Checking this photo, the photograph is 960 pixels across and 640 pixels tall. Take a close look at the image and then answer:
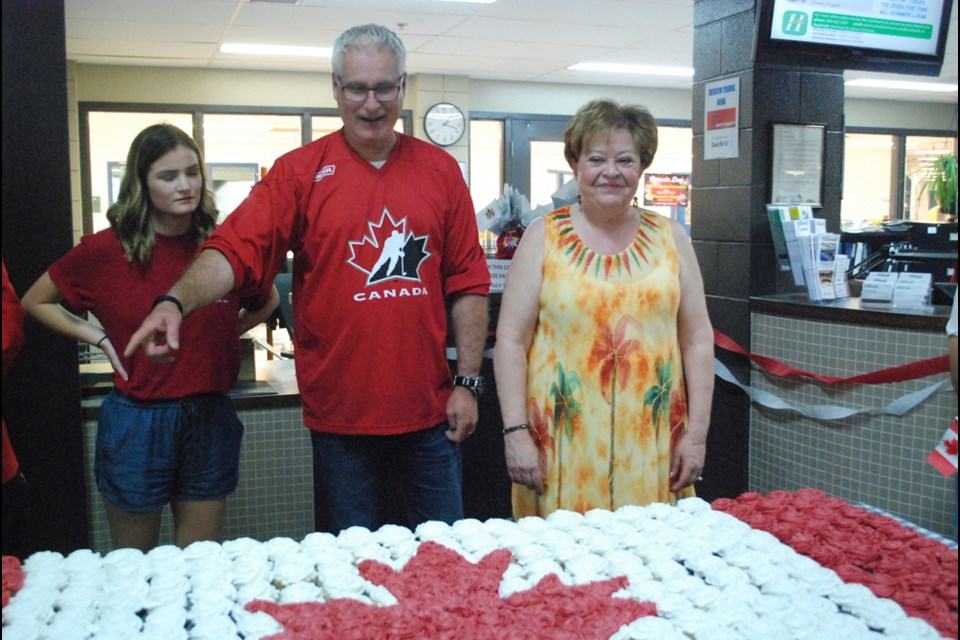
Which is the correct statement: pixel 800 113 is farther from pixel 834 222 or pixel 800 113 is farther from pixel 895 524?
pixel 895 524

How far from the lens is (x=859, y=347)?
269cm

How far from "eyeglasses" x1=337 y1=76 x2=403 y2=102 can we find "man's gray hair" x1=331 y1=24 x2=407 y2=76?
32mm

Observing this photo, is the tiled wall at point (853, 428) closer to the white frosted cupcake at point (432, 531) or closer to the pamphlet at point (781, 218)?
the pamphlet at point (781, 218)

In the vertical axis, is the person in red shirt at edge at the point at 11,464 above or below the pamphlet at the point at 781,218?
below

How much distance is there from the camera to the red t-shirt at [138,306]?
1986 millimetres

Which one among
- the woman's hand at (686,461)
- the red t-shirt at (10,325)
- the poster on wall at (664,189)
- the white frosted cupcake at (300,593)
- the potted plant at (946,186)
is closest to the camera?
the red t-shirt at (10,325)

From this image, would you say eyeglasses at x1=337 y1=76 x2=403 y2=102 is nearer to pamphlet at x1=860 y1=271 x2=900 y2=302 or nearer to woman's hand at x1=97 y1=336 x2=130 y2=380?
woman's hand at x1=97 y1=336 x2=130 y2=380

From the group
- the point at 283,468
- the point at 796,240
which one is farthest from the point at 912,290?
the point at 283,468

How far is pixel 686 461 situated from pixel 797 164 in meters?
1.57

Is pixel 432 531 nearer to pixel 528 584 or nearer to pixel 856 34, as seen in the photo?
pixel 528 584

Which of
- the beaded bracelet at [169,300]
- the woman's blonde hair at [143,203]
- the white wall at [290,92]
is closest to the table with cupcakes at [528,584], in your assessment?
the beaded bracelet at [169,300]

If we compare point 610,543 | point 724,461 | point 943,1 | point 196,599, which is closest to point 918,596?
point 610,543

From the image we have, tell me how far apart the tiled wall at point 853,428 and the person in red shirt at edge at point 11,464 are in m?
2.21

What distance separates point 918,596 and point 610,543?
0.45 meters
